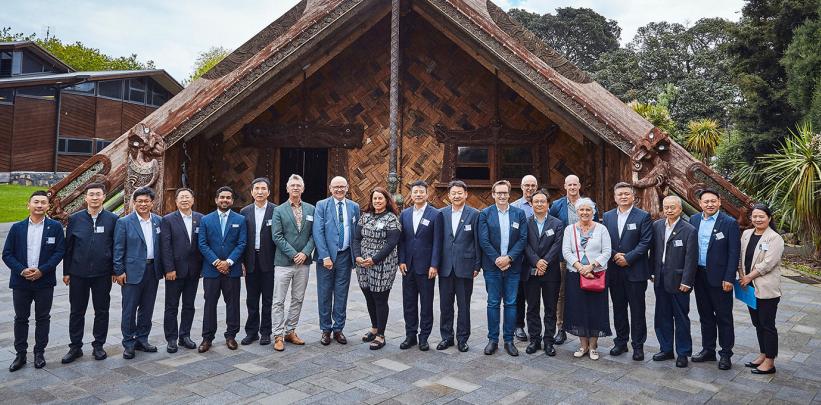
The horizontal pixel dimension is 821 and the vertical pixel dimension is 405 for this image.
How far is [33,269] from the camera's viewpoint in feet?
12.4

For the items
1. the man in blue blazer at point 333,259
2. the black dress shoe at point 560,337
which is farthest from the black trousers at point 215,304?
the black dress shoe at point 560,337

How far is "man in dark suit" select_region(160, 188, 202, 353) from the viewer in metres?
4.28

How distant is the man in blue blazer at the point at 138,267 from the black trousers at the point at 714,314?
4.24m

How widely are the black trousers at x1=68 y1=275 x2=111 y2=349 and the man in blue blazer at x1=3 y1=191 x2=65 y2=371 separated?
0.50ft

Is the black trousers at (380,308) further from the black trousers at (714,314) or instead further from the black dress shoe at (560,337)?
the black trousers at (714,314)

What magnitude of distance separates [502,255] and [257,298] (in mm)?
2062

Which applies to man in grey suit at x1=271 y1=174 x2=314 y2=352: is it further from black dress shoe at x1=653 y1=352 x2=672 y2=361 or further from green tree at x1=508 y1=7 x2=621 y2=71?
green tree at x1=508 y1=7 x2=621 y2=71

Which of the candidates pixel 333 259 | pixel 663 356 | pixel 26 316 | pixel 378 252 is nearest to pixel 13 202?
pixel 26 316

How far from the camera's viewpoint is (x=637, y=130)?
23.0ft

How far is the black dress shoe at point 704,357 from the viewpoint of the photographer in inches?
163

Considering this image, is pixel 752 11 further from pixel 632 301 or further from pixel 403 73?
pixel 632 301

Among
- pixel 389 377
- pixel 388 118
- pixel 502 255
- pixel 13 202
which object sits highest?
pixel 388 118

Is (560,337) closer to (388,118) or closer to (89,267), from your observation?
(89,267)

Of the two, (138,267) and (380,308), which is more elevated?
(138,267)
